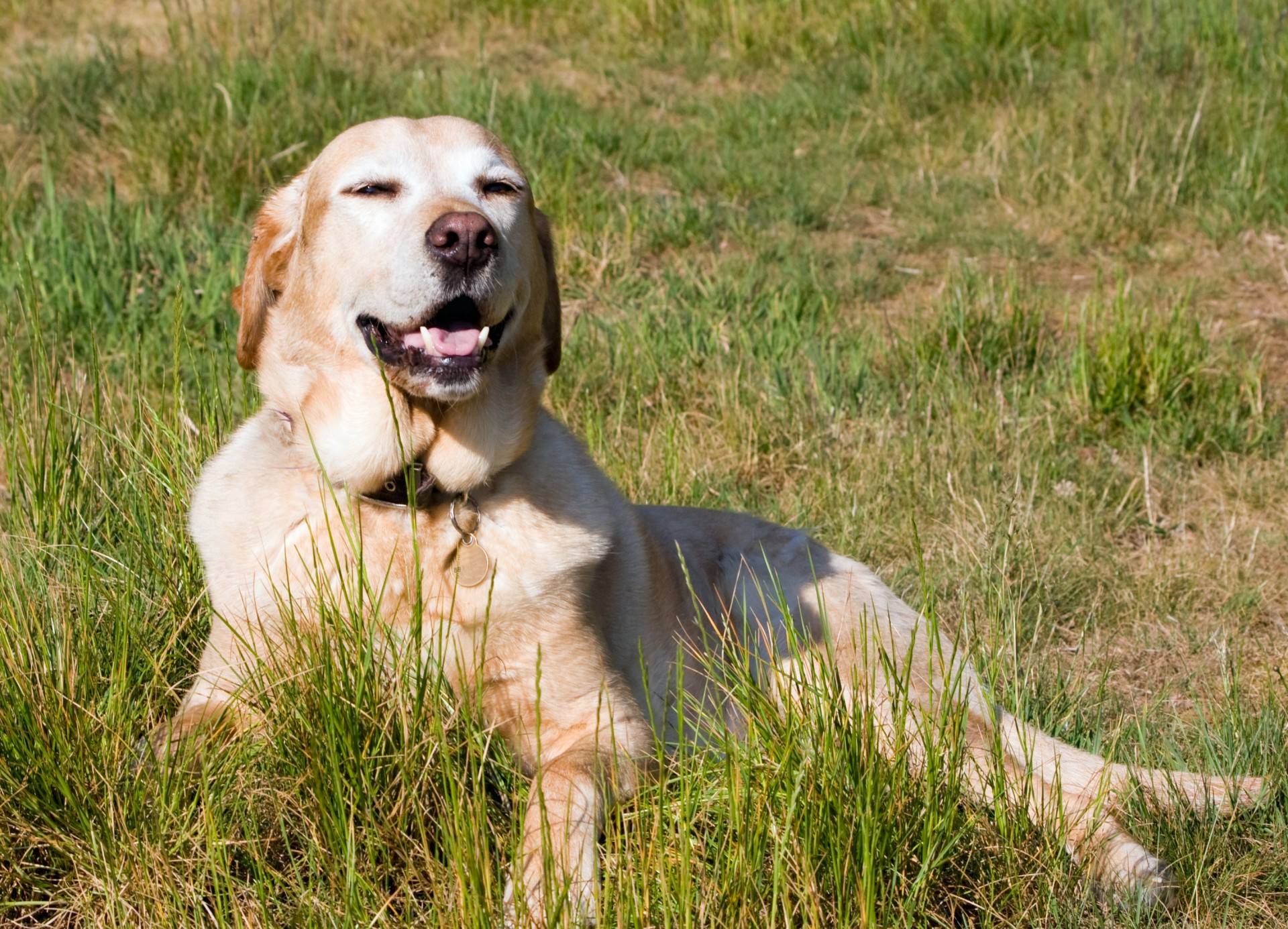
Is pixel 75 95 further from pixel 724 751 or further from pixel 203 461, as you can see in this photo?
pixel 724 751

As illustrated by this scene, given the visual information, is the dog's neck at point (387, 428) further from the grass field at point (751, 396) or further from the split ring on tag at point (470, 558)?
the grass field at point (751, 396)

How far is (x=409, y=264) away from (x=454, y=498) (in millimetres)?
509

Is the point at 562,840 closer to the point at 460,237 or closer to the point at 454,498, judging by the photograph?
the point at 454,498

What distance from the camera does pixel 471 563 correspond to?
284 cm

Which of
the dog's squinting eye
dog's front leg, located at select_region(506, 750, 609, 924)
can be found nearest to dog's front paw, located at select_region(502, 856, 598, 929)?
dog's front leg, located at select_region(506, 750, 609, 924)

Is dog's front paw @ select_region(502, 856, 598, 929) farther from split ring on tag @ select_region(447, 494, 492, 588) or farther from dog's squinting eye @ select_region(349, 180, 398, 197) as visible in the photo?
dog's squinting eye @ select_region(349, 180, 398, 197)

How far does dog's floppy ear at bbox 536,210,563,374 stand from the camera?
3262 mm

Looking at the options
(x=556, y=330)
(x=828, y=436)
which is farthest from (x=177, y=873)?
(x=828, y=436)

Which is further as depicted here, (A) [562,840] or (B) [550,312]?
(B) [550,312]

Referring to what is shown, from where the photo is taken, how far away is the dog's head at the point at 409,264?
2771mm

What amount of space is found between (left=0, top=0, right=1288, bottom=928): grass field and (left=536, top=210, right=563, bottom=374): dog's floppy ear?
82 centimetres

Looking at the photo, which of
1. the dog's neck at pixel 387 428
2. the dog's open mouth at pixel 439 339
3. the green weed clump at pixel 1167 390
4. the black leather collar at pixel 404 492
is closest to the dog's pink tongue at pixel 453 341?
the dog's open mouth at pixel 439 339

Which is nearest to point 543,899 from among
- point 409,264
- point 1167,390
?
point 409,264

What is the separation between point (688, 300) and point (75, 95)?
11.0 ft
